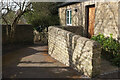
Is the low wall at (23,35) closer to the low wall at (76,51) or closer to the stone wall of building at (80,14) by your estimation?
the stone wall of building at (80,14)

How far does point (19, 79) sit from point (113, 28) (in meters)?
5.63

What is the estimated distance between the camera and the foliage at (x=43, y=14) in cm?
1595

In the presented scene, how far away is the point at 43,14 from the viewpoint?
16.1m

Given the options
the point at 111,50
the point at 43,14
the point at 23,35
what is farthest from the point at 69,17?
the point at 111,50

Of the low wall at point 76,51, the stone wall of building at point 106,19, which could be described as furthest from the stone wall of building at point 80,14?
the low wall at point 76,51

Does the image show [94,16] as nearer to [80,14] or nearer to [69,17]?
[80,14]

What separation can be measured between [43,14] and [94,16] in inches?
309

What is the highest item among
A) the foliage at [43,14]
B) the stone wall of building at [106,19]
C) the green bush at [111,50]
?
the foliage at [43,14]

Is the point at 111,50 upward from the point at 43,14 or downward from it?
downward

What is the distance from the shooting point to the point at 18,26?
42.7 feet

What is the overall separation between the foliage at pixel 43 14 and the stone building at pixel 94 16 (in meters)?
3.00

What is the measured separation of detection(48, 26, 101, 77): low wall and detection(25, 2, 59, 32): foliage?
715cm

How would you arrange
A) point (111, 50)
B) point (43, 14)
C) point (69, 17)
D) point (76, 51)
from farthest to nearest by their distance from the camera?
point (43, 14)
point (69, 17)
point (111, 50)
point (76, 51)

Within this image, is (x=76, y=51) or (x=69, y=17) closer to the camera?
(x=76, y=51)
